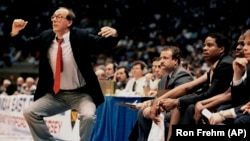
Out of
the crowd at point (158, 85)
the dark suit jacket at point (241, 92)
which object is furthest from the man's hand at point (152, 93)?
the dark suit jacket at point (241, 92)

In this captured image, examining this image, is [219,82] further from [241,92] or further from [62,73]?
[62,73]

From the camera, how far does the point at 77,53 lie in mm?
6625

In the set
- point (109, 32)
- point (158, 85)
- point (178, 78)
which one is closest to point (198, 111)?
Answer: point (178, 78)

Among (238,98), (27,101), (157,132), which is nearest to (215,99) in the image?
(238,98)

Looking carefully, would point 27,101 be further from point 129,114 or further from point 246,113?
point 246,113

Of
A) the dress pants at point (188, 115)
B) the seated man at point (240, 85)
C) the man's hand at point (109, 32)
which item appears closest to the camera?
the seated man at point (240, 85)

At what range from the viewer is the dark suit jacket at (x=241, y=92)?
17.4 ft

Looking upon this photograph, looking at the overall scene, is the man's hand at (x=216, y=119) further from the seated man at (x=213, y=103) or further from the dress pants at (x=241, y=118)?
the seated man at (x=213, y=103)

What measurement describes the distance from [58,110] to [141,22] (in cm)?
1767

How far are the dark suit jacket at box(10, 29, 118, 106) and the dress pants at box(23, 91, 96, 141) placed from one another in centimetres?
10

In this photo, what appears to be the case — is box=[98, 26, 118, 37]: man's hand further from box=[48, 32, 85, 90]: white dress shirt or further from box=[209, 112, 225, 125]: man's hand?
box=[209, 112, 225, 125]: man's hand

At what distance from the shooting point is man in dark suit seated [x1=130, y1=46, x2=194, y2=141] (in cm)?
682

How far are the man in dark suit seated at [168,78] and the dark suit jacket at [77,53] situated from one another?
0.54 metres

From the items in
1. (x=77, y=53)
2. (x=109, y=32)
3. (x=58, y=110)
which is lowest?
(x=58, y=110)
